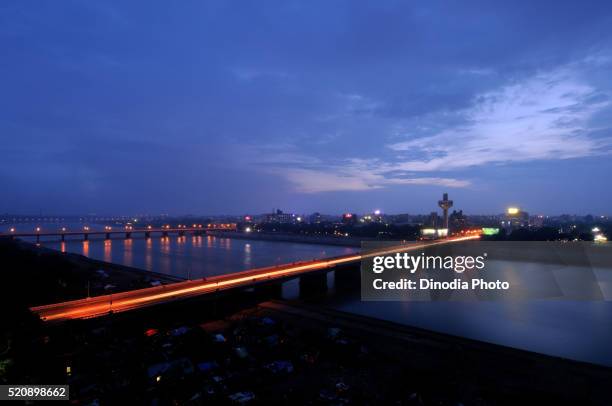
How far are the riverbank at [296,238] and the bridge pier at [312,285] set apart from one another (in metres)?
25.5

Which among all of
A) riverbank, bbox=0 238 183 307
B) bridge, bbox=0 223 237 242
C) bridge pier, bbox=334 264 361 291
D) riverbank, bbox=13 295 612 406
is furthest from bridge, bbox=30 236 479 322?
bridge, bbox=0 223 237 242

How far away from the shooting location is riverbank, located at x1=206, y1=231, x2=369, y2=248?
149ft

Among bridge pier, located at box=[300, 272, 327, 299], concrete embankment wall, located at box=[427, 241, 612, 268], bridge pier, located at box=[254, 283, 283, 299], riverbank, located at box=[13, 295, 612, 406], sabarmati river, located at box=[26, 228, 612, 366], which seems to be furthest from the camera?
concrete embankment wall, located at box=[427, 241, 612, 268]

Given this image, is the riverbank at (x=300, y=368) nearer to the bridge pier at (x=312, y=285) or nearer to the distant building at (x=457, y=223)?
the bridge pier at (x=312, y=285)

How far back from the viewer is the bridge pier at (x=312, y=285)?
17172 mm

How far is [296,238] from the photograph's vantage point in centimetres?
5016

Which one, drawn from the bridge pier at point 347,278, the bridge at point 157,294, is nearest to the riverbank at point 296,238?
the bridge pier at point 347,278

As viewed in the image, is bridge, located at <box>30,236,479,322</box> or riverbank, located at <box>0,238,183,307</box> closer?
bridge, located at <box>30,236,479,322</box>

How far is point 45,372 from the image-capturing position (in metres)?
6.00

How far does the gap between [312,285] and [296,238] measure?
32.6 metres

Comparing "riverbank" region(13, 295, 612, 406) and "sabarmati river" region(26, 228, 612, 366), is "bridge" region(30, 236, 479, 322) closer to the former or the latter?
"riverbank" region(13, 295, 612, 406)

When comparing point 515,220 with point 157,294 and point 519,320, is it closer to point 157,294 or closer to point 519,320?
point 519,320

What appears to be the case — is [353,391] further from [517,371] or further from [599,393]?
[599,393]

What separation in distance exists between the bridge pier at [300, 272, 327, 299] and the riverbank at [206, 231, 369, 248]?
83.6 ft
